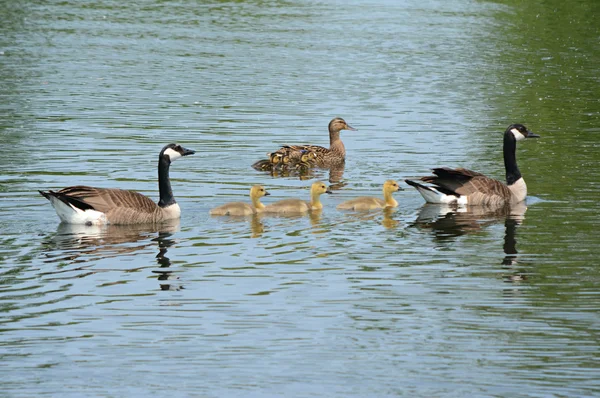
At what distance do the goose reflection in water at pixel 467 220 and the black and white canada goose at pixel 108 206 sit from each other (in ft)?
13.3

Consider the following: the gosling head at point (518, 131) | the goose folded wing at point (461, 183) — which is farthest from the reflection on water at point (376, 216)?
the gosling head at point (518, 131)

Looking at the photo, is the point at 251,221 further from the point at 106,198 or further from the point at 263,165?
the point at 263,165

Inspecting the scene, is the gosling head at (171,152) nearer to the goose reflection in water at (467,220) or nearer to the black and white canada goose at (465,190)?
the black and white canada goose at (465,190)

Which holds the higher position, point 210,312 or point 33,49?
point 33,49

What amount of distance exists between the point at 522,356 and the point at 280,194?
10.5 meters

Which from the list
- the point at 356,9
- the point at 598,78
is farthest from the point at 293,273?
the point at 356,9

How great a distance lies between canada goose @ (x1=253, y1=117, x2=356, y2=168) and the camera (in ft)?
80.9

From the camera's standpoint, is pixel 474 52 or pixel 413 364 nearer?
pixel 413 364

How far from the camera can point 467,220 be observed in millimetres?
19953

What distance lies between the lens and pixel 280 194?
22109mm

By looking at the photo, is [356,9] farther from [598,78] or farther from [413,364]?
[413,364]

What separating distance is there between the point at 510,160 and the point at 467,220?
2.78 metres

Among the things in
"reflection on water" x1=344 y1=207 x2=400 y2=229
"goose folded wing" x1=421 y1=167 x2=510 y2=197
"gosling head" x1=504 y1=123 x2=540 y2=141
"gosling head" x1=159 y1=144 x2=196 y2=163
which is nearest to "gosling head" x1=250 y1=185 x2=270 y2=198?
"gosling head" x1=159 y1=144 x2=196 y2=163

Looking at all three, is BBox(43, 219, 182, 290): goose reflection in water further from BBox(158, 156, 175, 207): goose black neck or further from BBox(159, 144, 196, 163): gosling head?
BBox(159, 144, 196, 163): gosling head
